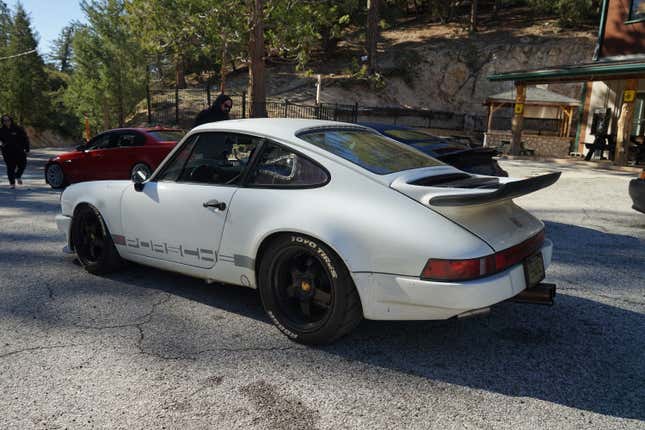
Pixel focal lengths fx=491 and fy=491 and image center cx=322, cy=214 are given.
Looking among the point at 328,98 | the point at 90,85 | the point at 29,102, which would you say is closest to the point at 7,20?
the point at 29,102

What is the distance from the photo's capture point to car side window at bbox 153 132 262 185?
364 cm

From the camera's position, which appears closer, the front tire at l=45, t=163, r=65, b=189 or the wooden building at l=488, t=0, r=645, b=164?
the front tire at l=45, t=163, r=65, b=189

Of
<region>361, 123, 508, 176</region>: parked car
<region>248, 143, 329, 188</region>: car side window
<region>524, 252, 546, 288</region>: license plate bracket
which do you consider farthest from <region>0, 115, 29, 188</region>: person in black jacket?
<region>524, 252, 546, 288</region>: license plate bracket

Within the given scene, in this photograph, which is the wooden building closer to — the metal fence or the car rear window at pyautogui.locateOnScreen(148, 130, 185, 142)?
the metal fence

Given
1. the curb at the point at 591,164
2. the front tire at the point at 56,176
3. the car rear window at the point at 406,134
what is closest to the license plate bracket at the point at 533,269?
the car rear window at the point at 406,134

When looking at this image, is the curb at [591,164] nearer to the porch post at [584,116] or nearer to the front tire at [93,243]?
the porch post at [584,116]

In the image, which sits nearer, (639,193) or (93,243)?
(93,243)

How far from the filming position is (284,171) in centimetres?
338

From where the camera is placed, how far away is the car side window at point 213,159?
3636mm

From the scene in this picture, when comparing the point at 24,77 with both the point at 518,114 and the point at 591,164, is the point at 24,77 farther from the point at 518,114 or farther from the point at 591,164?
the point at 591,164

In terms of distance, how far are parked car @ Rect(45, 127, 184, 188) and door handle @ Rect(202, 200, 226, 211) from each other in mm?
6897

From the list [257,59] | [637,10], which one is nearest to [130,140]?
[257,59]

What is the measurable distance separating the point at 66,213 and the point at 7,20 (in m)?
50.2

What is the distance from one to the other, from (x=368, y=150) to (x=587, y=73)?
1584 centimetres
